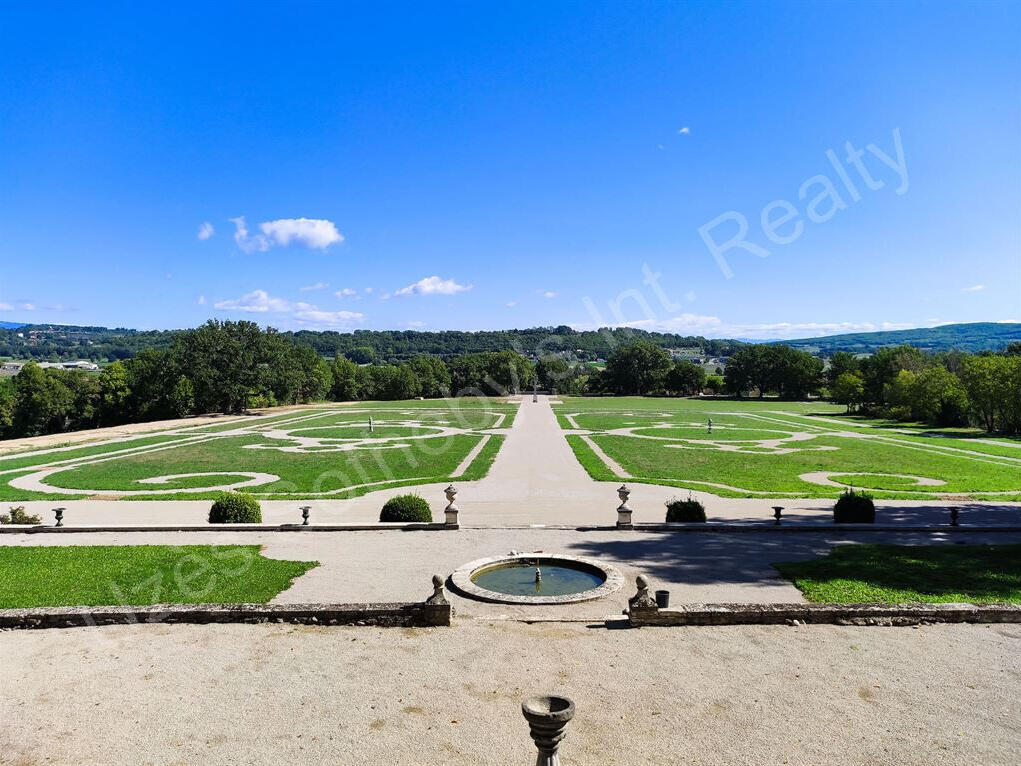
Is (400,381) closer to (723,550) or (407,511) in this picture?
(407,511)

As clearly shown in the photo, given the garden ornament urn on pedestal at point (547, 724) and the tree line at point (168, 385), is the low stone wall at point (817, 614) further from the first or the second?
the tree line at point (168, 385)

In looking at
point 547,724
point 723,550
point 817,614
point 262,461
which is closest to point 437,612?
point 547,724

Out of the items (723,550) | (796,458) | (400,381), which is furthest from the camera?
(400,381)

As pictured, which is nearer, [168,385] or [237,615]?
[237,615]

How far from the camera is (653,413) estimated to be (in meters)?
64.8

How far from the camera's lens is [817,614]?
10086mm

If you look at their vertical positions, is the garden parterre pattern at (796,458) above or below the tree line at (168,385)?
below

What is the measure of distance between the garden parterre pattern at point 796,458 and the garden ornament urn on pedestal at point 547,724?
18838mm

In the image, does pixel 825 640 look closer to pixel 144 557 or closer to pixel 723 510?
pixel 723 510

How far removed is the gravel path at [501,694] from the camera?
6.61 m

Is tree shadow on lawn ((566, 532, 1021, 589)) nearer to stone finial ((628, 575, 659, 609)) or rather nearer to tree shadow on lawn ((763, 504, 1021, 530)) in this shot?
tree shadow on lawn ((763, 504, 1021, 530))

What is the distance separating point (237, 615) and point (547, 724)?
7.20m

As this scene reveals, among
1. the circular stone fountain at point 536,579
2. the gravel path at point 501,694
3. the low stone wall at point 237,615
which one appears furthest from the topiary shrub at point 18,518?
the circular stone fountain at point 536,579

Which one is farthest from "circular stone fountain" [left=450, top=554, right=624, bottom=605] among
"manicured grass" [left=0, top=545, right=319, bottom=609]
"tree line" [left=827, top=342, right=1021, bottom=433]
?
"tree line" [left=827, top=342, right=1021, bottom=433]
